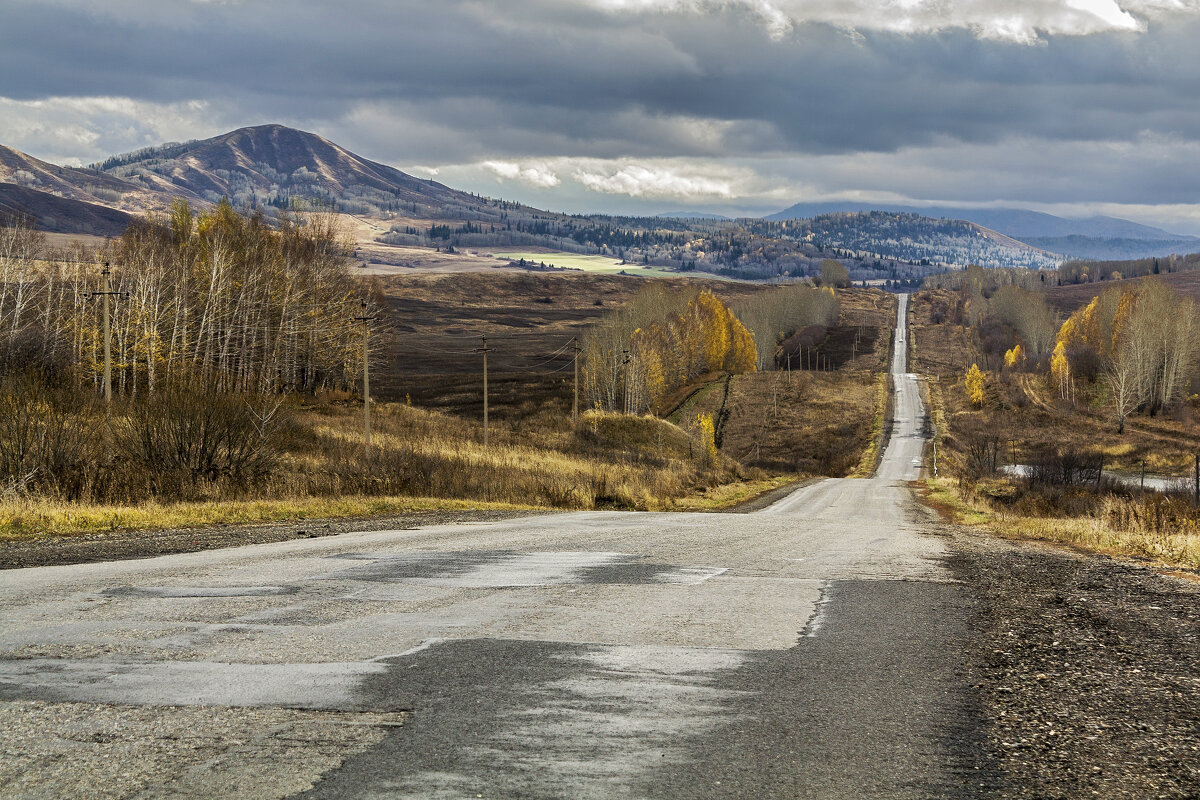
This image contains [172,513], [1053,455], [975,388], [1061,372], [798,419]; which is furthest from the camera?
[975,388]

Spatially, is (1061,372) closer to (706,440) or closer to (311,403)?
(706,440)

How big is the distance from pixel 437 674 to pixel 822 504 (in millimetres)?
35493

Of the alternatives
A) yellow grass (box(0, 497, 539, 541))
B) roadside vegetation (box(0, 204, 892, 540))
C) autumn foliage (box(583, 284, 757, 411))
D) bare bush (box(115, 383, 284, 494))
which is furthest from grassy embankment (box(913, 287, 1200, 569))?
autumn foliage (box(583, 284, 757, 411))

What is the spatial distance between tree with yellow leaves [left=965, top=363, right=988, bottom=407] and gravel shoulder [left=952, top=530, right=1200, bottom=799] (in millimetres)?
105352

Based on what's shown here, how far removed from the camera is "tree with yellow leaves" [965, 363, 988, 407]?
108875 millimetres

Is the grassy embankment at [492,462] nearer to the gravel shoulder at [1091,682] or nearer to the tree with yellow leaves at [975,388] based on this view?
the tree with yellow leaves at [975,388]

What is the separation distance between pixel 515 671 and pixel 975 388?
4469 inches

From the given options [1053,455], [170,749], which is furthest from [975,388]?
[170,749]

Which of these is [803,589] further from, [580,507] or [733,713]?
[580,507]

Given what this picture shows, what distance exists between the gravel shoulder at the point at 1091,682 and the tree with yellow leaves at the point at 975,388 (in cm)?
10535

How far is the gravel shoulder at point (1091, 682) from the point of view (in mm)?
4754

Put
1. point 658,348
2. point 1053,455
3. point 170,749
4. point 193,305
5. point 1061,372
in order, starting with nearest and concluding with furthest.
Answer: point 170,749 < point 193,305 < point 1053,455 < point 658,348 < point 1061,372

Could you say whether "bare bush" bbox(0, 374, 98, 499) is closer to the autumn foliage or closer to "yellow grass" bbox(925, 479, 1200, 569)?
"yellow grass" bbox(925, 479, 1200, 569)

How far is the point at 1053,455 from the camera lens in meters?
65.2
